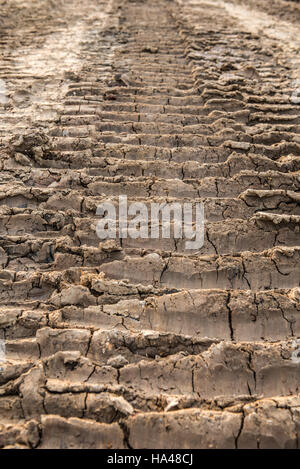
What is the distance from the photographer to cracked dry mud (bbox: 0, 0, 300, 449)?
4.76 ft

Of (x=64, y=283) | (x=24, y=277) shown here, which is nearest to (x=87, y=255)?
(x=64, y=283)

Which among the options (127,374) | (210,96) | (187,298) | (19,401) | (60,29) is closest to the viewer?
(19,401)

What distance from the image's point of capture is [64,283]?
1.95 meters

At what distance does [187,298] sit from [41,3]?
265 inches

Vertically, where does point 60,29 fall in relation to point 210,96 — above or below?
above

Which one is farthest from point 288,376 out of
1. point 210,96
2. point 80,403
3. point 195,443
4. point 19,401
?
point 210,96

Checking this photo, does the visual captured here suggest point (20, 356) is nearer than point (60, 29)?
Yes

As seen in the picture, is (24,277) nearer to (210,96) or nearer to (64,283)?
(64,283)

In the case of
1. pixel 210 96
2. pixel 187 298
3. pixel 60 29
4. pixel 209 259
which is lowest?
pixel 187 298

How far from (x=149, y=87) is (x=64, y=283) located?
243 centimetres

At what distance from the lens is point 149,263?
206 cm

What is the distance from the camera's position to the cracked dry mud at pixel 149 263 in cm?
145

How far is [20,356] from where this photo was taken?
1669mm

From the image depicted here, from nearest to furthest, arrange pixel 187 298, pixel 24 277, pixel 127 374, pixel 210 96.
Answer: pixel 127 374 → pixel 187 298 → pixel 24 277 → pixel 210 96
